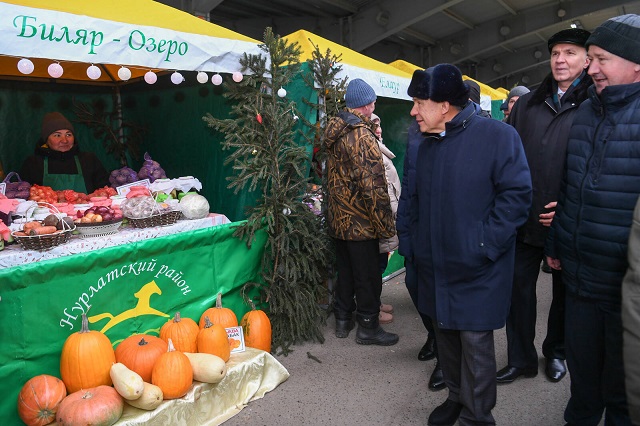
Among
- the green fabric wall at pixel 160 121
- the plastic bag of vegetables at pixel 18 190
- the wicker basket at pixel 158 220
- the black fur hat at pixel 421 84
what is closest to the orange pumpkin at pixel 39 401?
the wicker basket at pixel 158 220

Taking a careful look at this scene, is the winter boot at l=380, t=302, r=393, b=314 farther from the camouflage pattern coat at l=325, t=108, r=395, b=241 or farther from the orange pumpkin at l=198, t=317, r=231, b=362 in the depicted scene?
the orange pumpkin at l=198, t=317, r=231, b=362

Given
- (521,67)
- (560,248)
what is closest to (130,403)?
(560,248)

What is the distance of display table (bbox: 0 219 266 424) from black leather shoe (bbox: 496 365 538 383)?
1996 mm

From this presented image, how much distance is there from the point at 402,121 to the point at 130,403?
5.62 meters

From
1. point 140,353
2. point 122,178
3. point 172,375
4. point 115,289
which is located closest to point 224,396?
point 172,375

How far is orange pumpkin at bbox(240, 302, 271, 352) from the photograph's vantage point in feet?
12.1

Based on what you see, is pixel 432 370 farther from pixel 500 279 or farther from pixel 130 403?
pixel 130 403

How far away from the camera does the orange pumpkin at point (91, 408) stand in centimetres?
243

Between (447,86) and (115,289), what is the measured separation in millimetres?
2299

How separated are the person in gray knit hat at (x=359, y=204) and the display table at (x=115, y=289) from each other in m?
0.71

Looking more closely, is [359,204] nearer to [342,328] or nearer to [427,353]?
[342,328]

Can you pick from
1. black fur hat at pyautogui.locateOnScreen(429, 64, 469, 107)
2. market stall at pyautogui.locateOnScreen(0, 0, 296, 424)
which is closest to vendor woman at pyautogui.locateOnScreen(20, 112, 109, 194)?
market stall at pyautogui.locateOnScreen(0, 0, 296, 424)

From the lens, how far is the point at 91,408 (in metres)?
2.45

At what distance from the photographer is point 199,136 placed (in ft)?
16.5
